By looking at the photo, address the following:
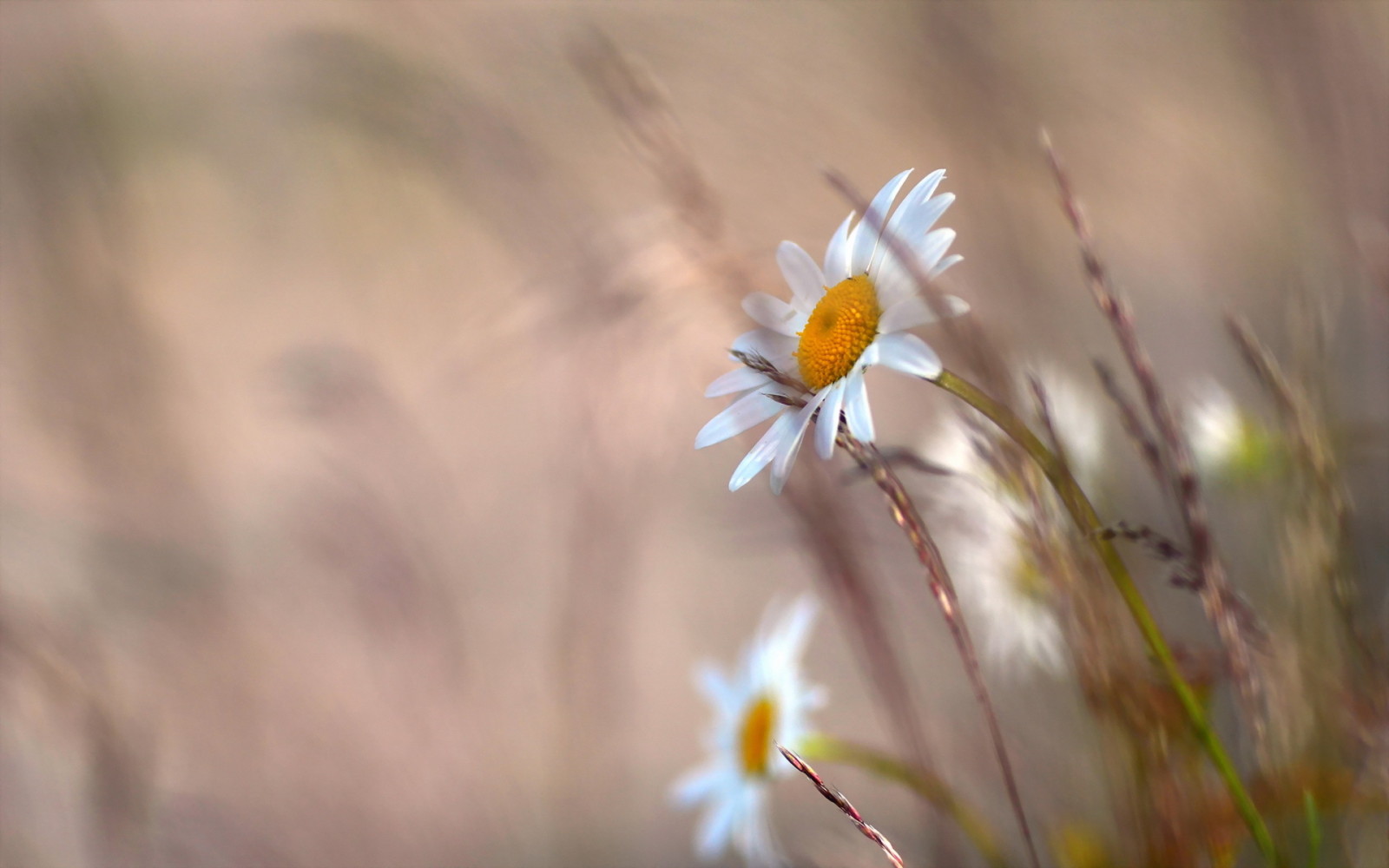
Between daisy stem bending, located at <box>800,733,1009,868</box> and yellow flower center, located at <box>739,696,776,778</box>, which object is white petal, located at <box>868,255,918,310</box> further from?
yellow flower center, located at <box>739,696,776,778</box>

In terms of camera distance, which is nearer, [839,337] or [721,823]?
[839,337]

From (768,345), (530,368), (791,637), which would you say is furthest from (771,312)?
(530,368)

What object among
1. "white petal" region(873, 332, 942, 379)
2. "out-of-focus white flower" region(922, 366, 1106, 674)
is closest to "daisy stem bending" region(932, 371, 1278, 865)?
"white petal" region(873, 332, 942, 379)

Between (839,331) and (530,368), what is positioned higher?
(530,368)

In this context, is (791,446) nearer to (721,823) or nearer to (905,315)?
(905,315)

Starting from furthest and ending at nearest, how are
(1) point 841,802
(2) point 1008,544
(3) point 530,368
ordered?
(3) point 530,368
(2) point 1008,544
(1) point 841,802

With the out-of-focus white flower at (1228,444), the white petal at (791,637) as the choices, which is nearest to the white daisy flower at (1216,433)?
the out-of-focus white flower at (1228,444)

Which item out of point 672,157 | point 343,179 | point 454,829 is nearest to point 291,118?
point 343,179
